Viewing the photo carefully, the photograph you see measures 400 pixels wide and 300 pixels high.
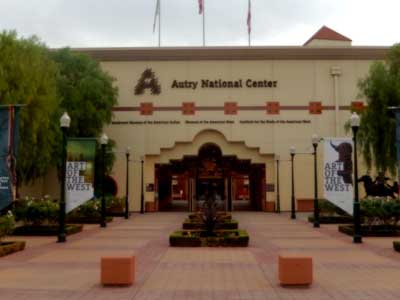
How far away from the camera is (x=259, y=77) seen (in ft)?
145

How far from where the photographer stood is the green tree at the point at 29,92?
1156 inches

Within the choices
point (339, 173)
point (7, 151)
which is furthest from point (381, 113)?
point (7, 151)

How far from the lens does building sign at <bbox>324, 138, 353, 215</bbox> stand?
2133cm

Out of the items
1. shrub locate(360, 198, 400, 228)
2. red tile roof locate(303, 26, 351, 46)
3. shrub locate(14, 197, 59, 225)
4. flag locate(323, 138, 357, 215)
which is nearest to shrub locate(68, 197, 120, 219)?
shrub locate(14, 197, 59, 225)

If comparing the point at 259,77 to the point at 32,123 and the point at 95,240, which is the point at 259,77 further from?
the point at 95,240

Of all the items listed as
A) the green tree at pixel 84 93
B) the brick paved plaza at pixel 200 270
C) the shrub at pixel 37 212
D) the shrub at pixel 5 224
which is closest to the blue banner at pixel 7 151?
the shrub at pixel 5 224

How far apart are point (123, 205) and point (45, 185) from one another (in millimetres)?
7853

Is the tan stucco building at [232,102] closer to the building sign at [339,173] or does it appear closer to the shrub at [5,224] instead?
the building sign at [339,173]

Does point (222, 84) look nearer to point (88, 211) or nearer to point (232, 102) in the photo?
point (232, 102)

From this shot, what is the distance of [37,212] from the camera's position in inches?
911

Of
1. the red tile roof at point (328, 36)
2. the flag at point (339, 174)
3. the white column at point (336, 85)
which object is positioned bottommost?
the flag at point (339, 174)

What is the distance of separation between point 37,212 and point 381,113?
22449 mm

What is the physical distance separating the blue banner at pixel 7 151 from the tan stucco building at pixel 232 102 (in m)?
28.2

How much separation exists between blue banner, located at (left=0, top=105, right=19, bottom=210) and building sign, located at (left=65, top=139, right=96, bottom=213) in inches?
264
